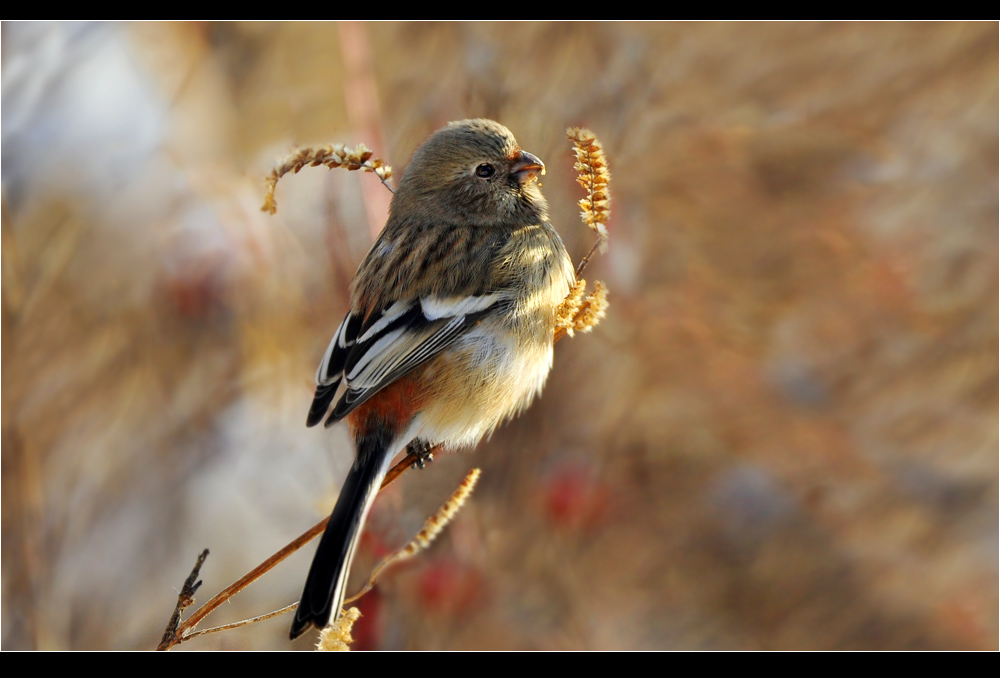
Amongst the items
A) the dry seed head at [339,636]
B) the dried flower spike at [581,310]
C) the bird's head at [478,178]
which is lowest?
the dry seed head at [339,636]

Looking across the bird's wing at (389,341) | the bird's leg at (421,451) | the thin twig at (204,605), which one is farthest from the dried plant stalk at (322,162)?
the bird's leg at (421,451)

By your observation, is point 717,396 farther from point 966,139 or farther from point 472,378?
point 966,139

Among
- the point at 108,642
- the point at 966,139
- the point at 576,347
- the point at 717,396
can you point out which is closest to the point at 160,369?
the point at 108,642

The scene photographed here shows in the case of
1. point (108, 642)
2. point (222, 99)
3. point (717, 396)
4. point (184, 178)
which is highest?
point (222, 99)

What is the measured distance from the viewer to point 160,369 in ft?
8.57

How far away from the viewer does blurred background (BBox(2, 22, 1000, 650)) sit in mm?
2473

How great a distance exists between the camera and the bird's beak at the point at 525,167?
236 centimetres

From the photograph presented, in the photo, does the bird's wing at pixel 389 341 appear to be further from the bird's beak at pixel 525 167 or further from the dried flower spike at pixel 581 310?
the bird's beak at pixel 525 167

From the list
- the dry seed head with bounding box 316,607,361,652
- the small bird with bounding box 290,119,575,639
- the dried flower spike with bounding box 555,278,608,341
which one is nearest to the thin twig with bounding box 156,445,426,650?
the dry seed head with bounding box 316,607,361,652

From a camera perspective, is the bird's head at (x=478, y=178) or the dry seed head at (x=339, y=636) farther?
the bird's head at (x=478, y=178)

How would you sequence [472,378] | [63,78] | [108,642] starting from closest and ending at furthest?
1. [472,378]
2. [108,642]
3. [63,78]

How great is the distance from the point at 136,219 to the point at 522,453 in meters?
1.56

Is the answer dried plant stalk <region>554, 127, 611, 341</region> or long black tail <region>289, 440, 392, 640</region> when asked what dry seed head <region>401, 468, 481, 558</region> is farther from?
dried plant stalk <region>554, 127, 611, 341</region>

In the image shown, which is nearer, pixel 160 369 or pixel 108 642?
pixel 108 642
